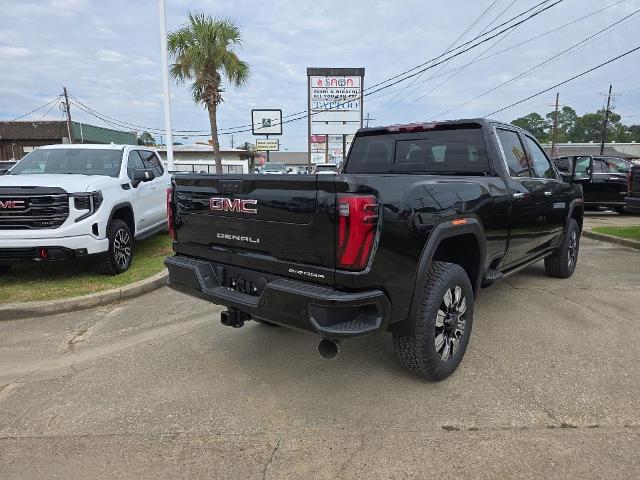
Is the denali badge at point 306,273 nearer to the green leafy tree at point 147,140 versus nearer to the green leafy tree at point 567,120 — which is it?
the green leafy tree at point 147,140

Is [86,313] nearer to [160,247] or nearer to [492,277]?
[160,247]

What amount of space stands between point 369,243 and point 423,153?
220 cm

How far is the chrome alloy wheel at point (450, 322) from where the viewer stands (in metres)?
3.26

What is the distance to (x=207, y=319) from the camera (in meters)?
4.76

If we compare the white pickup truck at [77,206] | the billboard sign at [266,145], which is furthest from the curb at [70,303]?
the billboard sign at [266,145]

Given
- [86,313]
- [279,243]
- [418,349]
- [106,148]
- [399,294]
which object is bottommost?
[86,313]

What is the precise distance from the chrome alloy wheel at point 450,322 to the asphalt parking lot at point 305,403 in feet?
0.86

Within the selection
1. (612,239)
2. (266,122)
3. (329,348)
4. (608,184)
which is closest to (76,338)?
(329,348)

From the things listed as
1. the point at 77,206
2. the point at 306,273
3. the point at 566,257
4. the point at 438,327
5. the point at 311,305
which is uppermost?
the point at 77,206

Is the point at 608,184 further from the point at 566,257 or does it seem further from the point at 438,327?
the point at 438,327

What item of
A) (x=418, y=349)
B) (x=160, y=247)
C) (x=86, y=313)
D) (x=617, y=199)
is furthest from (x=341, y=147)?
(x=418, y=349)

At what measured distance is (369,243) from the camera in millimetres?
2588

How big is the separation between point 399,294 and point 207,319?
8.62ft

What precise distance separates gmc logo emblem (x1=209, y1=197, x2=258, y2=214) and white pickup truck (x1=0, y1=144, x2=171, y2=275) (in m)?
3.07
